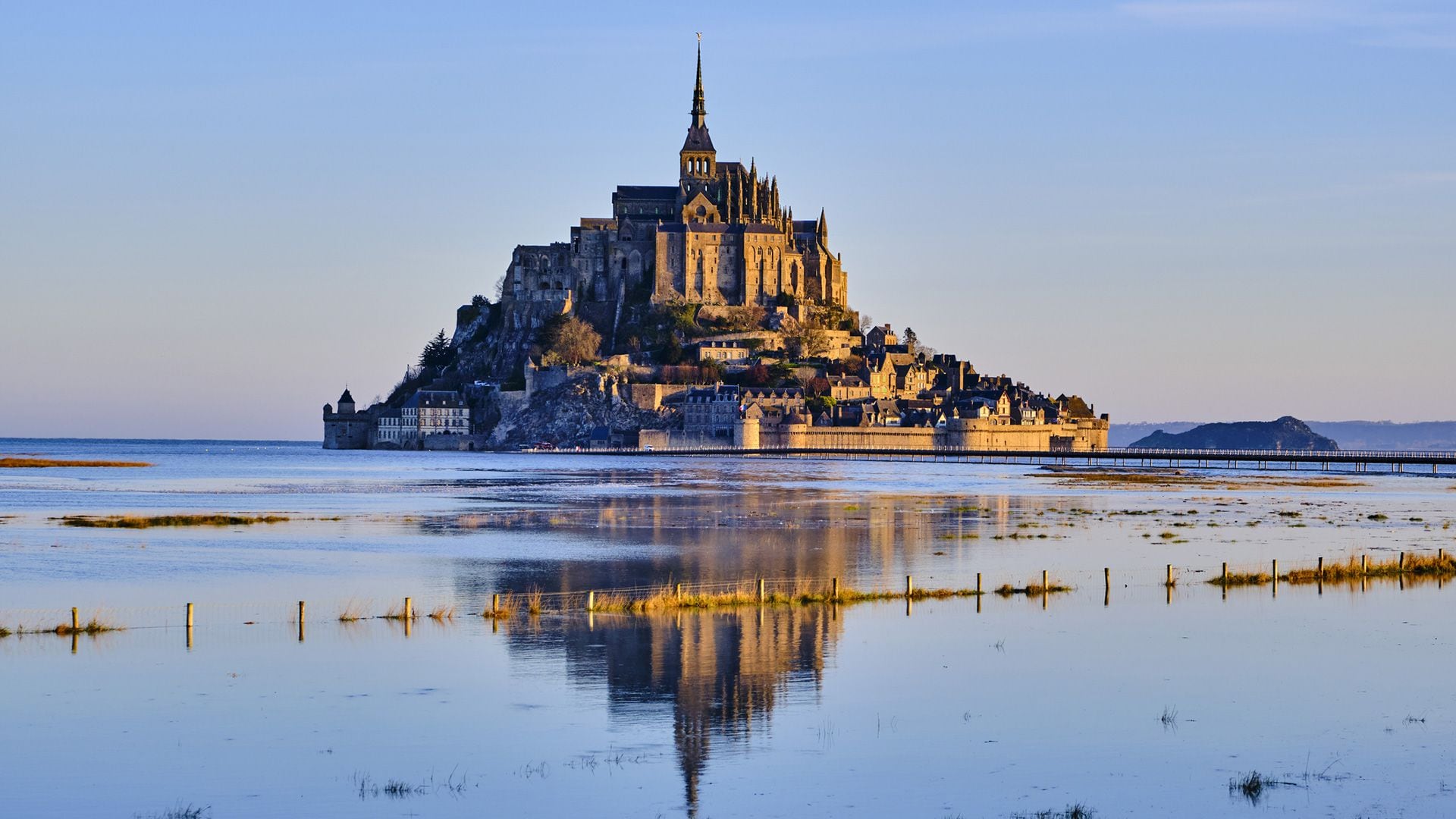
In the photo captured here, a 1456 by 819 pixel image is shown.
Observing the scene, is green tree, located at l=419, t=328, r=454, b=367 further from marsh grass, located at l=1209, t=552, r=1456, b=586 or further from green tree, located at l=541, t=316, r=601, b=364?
marsh grass, located at l=1209, t=552, r=1456, b=586

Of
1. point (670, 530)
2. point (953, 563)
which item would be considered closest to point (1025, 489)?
point (670, 530)

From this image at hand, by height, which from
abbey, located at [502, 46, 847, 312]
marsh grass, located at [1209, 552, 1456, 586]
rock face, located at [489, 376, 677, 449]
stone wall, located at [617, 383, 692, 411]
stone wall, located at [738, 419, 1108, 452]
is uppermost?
abbey, located at [502, 46, 847, 312]

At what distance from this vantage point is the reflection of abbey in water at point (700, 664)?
22.9m

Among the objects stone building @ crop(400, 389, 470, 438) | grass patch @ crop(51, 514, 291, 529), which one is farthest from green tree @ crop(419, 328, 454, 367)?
grass patch @ crop(51, 514, 291, 529)

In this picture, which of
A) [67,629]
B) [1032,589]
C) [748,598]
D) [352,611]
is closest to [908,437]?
[1032,589]

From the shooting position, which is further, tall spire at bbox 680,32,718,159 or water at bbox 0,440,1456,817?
tall spire at bbox 680,32,718,159

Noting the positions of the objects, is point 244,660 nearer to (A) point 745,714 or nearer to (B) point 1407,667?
(A) point 745,714

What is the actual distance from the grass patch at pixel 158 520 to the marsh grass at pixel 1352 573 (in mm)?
36843

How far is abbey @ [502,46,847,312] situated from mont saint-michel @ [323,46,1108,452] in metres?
→ 0.17

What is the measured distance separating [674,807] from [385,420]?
586 feet

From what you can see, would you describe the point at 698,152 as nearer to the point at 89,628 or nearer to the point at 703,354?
the point at 703,354

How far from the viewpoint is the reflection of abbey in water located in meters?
22.9

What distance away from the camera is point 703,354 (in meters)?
169

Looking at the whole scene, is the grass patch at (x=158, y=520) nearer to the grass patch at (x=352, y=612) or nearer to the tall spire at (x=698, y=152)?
the grass patch at (x=352, y=612)
